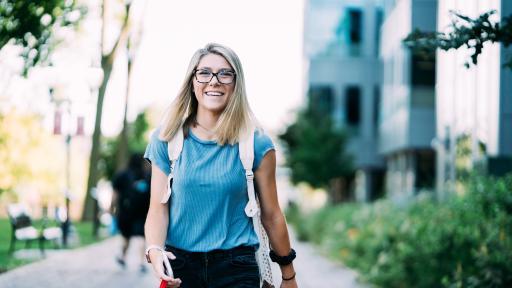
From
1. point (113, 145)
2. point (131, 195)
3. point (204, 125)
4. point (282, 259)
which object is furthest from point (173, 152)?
point (113, 145)

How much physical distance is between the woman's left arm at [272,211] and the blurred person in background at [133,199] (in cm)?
950

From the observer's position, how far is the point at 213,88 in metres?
4.03

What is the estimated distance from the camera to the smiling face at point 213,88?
13.2 ft

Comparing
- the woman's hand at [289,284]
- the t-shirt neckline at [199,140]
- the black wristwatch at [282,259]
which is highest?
the t-shirt neckline at [199,140]

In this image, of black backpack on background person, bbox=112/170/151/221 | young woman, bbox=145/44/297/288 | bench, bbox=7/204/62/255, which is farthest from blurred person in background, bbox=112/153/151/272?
young woman, bbox=145/44/297/288

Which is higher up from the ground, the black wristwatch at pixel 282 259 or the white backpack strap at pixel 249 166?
the white backpack strap at pixel 249 166

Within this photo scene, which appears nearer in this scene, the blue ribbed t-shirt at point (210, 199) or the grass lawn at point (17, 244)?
the blue ribbed t-shirt at point (210, 199)

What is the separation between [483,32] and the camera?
6.40m

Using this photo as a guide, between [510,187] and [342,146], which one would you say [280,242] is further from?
[342,146]

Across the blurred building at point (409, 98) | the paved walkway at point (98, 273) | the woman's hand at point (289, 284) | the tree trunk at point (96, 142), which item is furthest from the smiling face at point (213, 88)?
the tree trunk at point (96, 142)

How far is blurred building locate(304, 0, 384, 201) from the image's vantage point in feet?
140

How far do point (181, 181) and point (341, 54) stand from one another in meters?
39.7

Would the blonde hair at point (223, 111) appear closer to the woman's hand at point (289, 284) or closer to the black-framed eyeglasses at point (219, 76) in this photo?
the black-framed eyeglasses at point (219, 76)

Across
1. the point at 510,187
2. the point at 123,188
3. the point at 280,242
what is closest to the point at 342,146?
the point at 123,188
